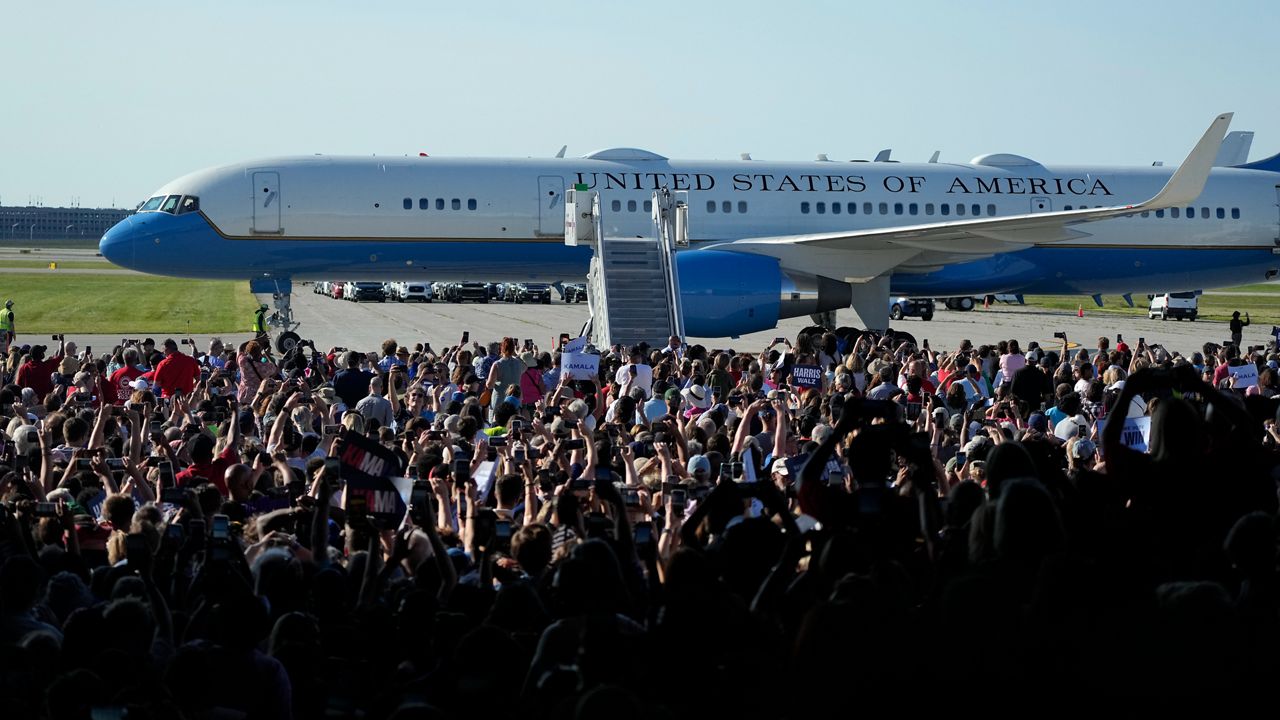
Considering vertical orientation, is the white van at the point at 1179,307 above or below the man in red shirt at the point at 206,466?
above

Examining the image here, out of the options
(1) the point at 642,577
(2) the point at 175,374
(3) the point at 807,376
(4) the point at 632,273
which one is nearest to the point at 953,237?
(4) the point at 632,273

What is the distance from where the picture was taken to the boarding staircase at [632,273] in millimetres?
25141

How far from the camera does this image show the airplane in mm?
27172

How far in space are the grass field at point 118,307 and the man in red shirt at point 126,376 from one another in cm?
1885

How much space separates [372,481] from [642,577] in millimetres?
1392

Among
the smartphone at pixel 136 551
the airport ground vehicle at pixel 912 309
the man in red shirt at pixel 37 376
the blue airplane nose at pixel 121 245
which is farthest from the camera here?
the airport ground vehicle at pixel 912 309

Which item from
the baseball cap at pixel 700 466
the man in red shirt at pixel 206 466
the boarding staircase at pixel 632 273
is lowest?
the man in red shirt at pixel 206 466

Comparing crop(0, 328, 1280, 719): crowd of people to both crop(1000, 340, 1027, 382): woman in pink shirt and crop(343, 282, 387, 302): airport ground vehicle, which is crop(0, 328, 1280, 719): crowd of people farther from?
crop(343, 282, 387, 302): airport ground vehicle

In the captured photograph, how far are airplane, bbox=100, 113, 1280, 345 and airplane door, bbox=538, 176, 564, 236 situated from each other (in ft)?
0.13

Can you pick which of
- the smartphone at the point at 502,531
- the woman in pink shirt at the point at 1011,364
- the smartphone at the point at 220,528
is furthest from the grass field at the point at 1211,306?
the smartphone at the point at 220,528

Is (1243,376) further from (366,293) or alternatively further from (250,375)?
(366,293)

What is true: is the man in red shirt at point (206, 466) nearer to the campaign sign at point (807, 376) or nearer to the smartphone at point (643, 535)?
the smartphone at point (643, 535)

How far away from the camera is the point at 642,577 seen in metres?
5.75

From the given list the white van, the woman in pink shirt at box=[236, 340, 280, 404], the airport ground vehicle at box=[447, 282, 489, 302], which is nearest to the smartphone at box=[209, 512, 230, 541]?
the woman in pink shirt at box=[236, 340, 280, 404]
